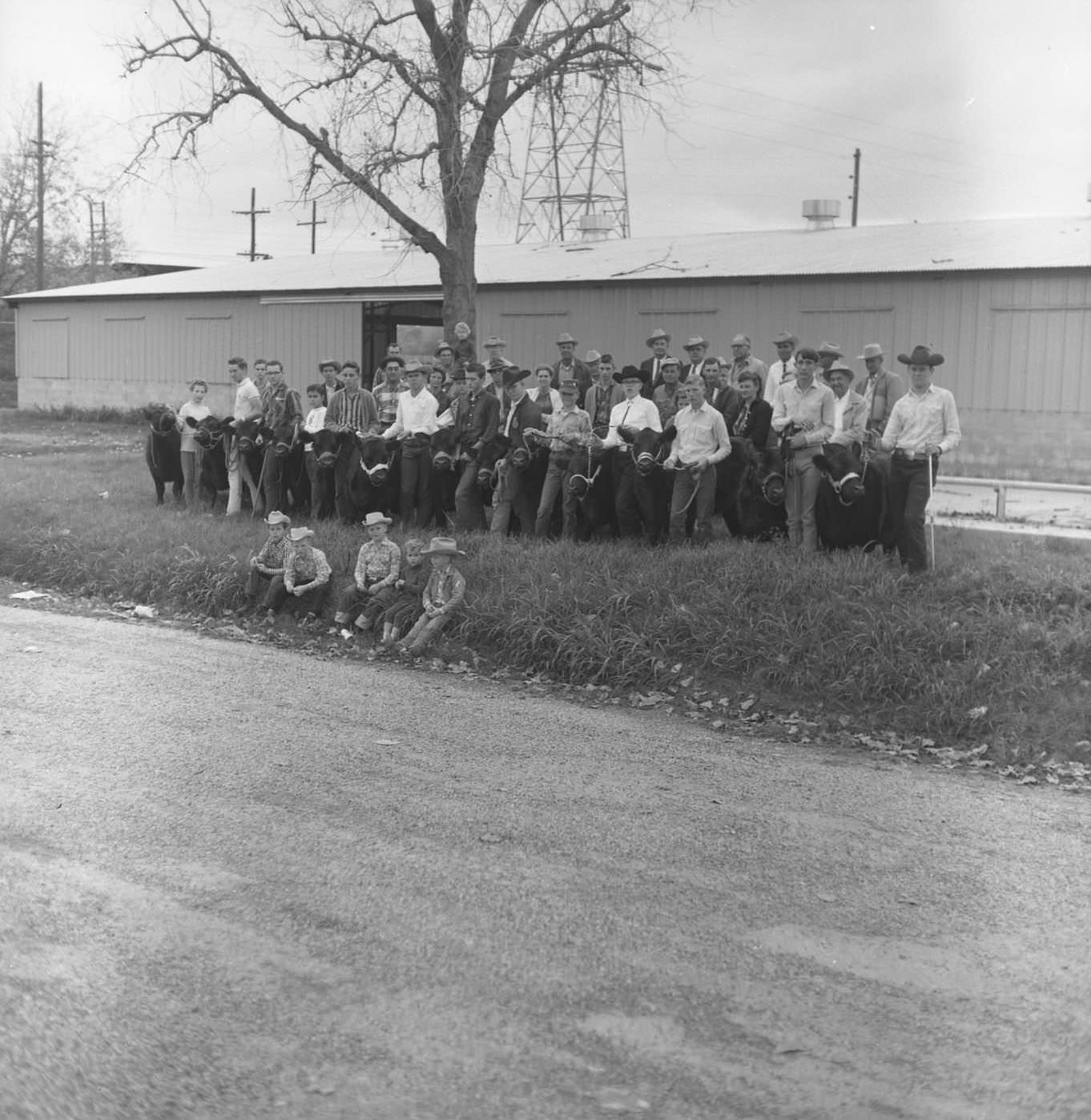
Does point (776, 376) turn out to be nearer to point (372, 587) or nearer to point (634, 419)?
point (634, 419)

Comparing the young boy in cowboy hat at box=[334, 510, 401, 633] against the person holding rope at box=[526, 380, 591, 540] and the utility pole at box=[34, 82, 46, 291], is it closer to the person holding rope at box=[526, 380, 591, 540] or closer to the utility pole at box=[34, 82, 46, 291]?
the person holding rope at box=[526, 380, 591, 540]

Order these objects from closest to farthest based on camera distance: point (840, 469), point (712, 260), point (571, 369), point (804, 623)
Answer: point (804, 623), point (840, 469), point (571, 369), point (712, 260)

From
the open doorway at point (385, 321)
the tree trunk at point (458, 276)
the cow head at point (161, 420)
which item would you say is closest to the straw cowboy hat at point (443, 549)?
the cow head at point (161, 420)

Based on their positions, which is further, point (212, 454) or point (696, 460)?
point (212, 454)

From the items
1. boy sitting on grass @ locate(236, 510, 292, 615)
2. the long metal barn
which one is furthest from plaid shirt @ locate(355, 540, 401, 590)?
the long metal barn

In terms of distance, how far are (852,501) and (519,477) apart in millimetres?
3255

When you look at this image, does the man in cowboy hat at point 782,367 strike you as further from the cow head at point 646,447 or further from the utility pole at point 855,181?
the utility pole at point 855,181

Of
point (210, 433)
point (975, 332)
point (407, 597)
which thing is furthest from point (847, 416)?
point (975, 332)

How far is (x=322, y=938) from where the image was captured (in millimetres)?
4695

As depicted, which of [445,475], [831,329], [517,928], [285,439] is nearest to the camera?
[517,928]

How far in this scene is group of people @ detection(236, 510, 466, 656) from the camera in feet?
34.9

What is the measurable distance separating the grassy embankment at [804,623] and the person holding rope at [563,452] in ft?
1.75

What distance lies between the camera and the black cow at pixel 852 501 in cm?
1089

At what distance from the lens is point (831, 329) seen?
23672mm
